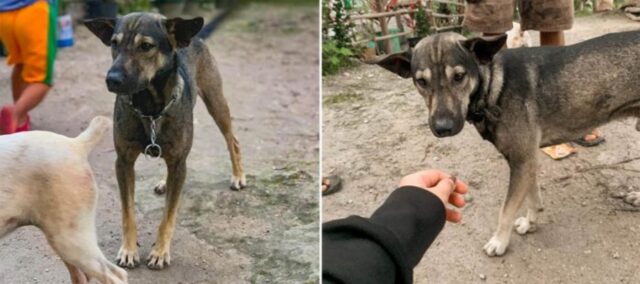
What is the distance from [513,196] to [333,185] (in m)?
0.35

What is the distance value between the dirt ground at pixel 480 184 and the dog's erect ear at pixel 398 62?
95mm

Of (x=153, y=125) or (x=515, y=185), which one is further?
(x=515, y=185)

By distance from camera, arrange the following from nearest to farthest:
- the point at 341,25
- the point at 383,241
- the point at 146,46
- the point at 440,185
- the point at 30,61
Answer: the point at 383,241, the point at 440,185, the point at 146,46, the point at 30,61, the point at 341,25

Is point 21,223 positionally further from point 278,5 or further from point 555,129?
point 278,5

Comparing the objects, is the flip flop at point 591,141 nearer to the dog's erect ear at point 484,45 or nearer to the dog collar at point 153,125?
the dog's erect ear at point 484,45

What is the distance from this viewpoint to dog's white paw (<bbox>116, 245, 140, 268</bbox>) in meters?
1.15

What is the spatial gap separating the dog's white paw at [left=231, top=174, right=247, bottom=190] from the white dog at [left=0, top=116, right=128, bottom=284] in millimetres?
448

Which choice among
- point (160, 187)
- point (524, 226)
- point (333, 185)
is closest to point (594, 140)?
point (524, 226)

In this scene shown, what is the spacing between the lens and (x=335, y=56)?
1.26m

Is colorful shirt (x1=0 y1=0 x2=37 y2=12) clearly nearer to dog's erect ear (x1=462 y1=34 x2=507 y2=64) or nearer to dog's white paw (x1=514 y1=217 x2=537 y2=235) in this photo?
dog's erect ear (x1=462 y1=34 x2=507 y2=64)

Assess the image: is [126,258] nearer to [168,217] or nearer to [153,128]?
[168,217]

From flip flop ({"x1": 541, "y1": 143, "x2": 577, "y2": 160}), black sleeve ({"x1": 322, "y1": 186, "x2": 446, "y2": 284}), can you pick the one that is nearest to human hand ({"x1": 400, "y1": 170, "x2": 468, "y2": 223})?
black sleeve ({"x1": 322, "y1": 186, "x2": 446, "y2": 284})

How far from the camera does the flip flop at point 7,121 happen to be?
3.63ft

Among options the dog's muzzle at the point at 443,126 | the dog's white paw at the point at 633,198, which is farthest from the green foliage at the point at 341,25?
the dog's white paw at the point at 633,198
